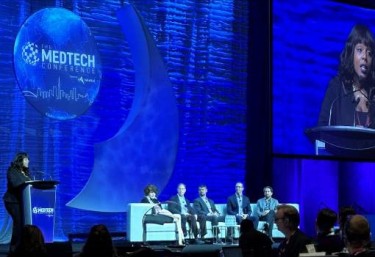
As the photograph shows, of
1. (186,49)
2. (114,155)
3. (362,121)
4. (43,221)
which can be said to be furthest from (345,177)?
(43,221)

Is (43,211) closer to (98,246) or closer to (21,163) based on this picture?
(21,163)

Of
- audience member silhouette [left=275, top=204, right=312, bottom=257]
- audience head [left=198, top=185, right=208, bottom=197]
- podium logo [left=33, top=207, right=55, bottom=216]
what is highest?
audience member silhouette [left=275, top=204, right=312, bottom=257]

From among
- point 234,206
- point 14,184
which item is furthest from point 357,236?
point 234,206

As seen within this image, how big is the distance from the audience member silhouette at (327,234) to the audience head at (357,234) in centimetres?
106

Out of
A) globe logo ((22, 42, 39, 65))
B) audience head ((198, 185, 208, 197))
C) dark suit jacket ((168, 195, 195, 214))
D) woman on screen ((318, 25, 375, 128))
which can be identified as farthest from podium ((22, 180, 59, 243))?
woman on screen ((318, 25, 375, 128))

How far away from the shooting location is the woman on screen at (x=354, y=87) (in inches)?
497

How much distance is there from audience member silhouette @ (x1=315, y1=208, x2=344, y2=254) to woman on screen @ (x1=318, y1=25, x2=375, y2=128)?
843cm

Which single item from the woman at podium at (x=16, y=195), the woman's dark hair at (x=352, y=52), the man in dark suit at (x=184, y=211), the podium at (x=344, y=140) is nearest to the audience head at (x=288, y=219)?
the woman at podium at (x=16, y=195)

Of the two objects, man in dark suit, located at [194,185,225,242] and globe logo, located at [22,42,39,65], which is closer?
globe logo, located at [22,42,39,65]

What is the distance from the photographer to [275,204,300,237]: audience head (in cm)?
380

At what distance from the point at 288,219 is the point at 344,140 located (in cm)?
910

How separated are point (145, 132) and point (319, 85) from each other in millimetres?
3397

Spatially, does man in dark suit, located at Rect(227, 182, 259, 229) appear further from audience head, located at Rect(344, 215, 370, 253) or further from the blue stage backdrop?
audience head, located at Rect(344, 215, 370, 253)

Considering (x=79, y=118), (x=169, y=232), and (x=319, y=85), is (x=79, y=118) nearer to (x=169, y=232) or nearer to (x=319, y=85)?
(x=169, y=232)
